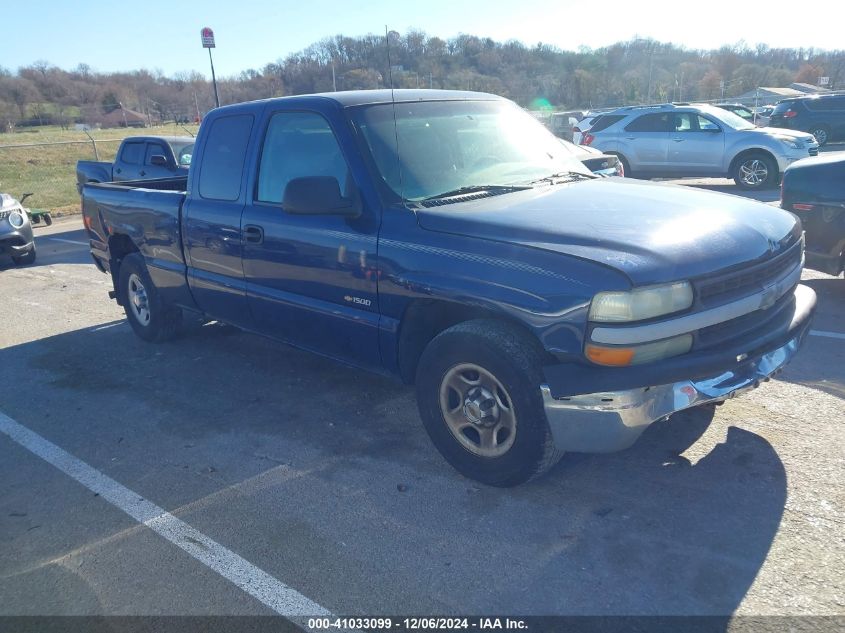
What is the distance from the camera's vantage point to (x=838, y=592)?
8.87ft

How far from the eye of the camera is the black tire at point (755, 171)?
44.7 feet

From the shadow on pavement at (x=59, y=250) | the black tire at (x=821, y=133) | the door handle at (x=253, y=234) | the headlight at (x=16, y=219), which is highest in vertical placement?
the door handle at (x=253, y=234)

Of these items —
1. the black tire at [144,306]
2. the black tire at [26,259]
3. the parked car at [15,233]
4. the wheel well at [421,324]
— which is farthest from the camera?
the black tire at [26,259]

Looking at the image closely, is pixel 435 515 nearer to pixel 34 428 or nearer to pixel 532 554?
pixel 532 554

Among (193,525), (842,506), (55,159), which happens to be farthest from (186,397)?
(55,159)

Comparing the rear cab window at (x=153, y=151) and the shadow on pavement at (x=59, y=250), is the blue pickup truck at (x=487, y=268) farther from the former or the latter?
the rear cab window at (x=153, y=151)

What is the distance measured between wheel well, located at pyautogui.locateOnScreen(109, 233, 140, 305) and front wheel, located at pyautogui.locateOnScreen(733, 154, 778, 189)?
11858 mm

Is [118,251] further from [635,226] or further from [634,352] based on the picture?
[634,352]

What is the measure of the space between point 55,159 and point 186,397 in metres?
29.5

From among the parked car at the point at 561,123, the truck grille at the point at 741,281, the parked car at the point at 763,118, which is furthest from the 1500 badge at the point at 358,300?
the parked car at the point at 763,118

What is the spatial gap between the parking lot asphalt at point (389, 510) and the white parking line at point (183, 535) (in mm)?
18

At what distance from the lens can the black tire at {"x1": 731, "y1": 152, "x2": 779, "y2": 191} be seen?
44.7 feet

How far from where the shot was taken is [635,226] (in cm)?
338

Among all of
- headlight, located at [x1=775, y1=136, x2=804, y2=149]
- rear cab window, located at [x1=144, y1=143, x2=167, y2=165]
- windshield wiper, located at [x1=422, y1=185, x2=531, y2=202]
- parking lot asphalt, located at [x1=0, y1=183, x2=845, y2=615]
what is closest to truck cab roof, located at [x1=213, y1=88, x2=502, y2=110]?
windshield wiper, located at [x1=422, y1=185, x2=531, y2=202]
